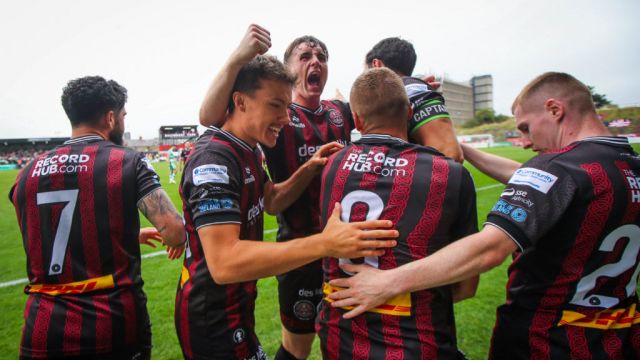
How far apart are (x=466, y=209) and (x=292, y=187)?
1276mm

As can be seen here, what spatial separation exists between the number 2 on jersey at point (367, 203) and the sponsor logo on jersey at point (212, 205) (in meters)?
0.57

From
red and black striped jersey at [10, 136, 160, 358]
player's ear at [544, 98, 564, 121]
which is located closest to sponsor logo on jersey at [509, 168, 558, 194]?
player's ear at [544, 98, 564, 121]

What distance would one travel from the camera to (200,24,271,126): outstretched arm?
2.21 meters

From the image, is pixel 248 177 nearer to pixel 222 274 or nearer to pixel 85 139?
pixel 222 274

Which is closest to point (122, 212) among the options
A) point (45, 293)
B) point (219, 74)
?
point (45, 293)

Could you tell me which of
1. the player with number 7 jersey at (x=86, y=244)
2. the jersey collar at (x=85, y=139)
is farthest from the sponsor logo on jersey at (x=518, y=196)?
the jersey collar at (x=85, y=139)

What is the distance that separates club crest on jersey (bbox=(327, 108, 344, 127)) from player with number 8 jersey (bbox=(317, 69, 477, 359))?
4.48 ft

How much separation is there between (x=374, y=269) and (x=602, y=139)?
138 centimetres

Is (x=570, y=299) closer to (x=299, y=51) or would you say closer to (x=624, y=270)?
(x=624, y=270)

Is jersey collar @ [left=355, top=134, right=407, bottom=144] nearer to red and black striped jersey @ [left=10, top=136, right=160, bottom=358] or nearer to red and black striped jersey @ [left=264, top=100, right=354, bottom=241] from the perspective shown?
red and black striped jersey @ [left=264, top=100, right=354, bottom=241]

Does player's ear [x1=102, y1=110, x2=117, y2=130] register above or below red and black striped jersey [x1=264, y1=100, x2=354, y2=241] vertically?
above

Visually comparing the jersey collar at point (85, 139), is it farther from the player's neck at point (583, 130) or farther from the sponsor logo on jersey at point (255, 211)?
the player's neck at point (583, 130)

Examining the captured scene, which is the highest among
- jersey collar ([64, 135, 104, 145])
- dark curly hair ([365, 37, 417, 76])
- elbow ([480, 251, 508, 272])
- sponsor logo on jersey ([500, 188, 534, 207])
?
dark curly hair ([365, 37, 417, 76])

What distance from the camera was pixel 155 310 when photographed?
14.9 ft
